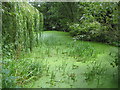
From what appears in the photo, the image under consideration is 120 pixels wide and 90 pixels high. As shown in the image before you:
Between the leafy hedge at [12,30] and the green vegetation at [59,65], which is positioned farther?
the leafy hedge at [12,30]

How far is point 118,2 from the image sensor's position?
180 centimetres

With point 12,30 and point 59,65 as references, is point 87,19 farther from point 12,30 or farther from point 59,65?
point 12,30

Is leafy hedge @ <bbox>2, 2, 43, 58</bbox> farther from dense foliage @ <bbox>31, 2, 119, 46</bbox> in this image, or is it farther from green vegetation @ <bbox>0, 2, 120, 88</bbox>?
dense foliage @ <bbox>31, 2, 119, 46</bbox>

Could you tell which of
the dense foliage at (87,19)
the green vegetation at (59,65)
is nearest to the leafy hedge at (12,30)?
the green vegetation at (59,65)

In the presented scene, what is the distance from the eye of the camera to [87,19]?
2.29 metres

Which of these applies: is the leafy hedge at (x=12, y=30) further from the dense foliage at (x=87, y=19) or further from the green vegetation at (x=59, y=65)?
the dense foliage at (x=87, y=19)

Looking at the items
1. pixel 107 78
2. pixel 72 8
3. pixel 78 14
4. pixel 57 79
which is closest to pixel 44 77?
pixel 57 79

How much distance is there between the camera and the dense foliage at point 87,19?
2.05 m

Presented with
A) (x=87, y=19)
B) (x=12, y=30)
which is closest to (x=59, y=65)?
(x=87, y=19)

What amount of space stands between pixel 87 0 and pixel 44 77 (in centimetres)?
149

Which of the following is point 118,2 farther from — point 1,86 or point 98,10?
point 1,86

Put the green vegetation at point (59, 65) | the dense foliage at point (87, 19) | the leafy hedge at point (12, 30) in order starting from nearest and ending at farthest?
the green vegetation at point (59, 65) < the dense foliage at point (87, 19) < the leafy hedge at point (12, 30)

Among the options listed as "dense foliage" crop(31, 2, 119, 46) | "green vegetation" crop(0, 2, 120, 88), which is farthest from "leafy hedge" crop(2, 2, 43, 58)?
"dense foliage" crop(31, 2, 119, 46)

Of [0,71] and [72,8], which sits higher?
[72,8]
